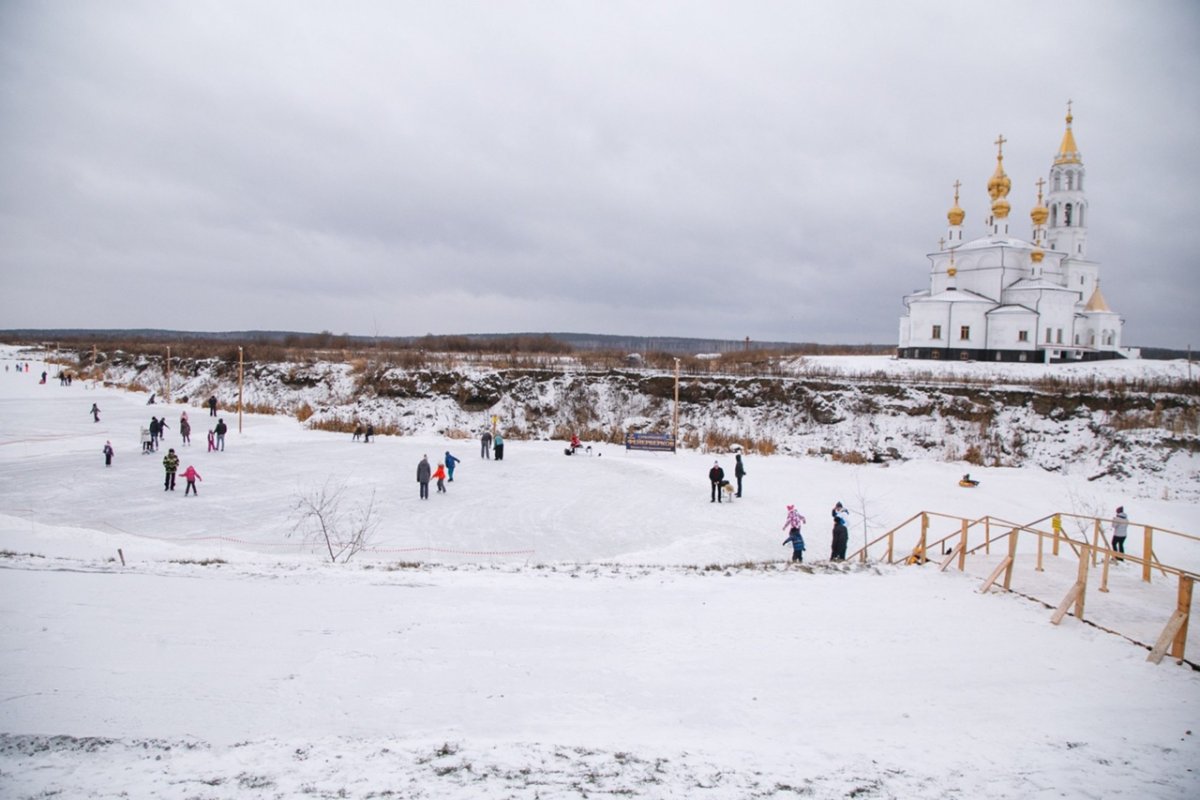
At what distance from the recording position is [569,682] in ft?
21.4

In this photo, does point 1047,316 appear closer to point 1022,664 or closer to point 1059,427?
point 1059,427

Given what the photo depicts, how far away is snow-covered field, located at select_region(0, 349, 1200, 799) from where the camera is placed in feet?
16.2

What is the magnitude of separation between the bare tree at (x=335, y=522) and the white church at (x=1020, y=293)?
146 ft

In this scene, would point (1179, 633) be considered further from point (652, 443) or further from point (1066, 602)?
point (652, 443)

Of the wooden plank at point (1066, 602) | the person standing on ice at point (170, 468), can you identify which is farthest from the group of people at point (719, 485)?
the person standing on ice at point (170, 468)

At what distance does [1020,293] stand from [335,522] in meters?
49.2

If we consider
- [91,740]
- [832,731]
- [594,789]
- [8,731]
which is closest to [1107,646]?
[832,731]

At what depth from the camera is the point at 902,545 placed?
1652 centimetres

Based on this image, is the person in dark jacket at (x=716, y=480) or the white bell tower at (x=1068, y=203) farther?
the white bell tower at (x=1068, y=203)

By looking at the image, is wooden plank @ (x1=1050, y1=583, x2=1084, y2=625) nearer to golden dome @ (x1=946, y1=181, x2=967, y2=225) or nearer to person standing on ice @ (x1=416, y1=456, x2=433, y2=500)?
person standing on ice @ (x1=416, y1=456, x2=433, y2=500)

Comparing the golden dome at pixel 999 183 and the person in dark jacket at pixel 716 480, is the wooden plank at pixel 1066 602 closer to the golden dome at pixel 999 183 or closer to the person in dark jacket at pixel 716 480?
the person in dark jacket at pixel 716 480

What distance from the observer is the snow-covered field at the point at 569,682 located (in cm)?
494

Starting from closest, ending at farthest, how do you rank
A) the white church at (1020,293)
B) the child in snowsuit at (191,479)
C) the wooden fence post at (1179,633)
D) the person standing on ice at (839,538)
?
the wooden fence post at (1179,633) < the person standing on ice at (839,538) < the child in snowsuit at (191,479) < the white church at (1020,293)

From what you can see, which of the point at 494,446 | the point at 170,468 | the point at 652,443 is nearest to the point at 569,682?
the point at 170,468
